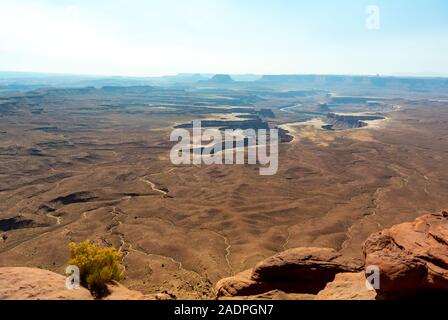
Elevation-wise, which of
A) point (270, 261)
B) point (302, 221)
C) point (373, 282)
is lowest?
point (302, 221)

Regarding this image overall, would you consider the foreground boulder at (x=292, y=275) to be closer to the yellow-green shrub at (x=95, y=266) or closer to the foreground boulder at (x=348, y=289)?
the foreground boulder at (x=348, y=289)

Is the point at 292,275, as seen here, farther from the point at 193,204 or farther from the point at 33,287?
the point at 193,204

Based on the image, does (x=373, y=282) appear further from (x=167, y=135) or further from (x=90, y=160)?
(x=167, y=135)

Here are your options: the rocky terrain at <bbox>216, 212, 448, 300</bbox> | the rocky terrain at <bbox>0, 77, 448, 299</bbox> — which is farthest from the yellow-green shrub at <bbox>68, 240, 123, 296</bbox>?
the rocky terrain at <bbox>216, 212, 448, 300</bbox>

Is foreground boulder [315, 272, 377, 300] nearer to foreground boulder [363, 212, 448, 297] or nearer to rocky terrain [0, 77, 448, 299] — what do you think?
foreground boulder [363, 212, 448, 297]

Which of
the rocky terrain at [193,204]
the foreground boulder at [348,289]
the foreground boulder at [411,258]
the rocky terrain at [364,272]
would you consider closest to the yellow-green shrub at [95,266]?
the rocky terrain at [193,204]
